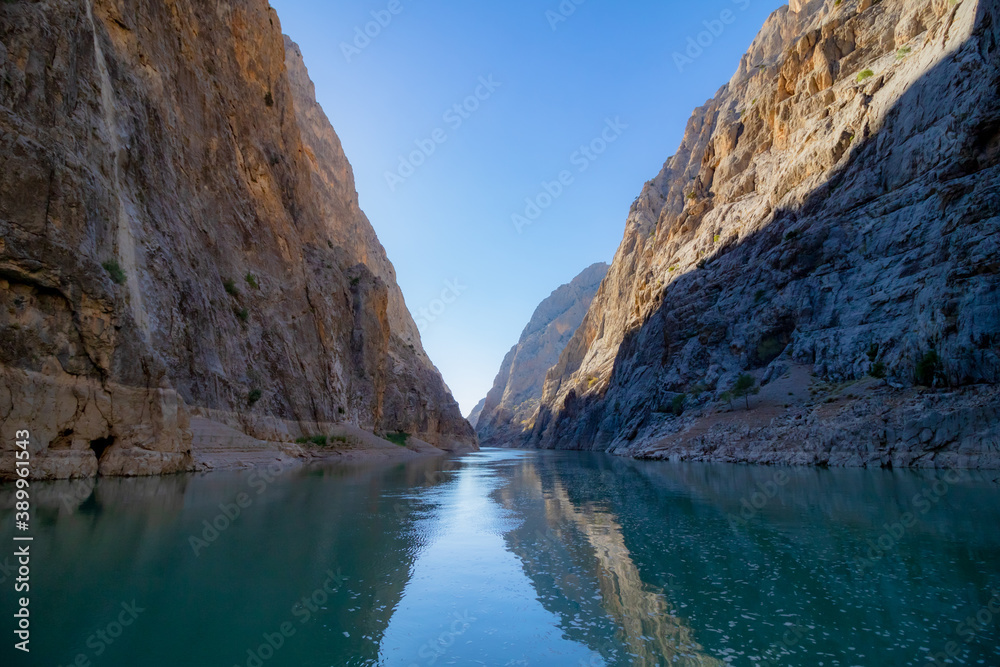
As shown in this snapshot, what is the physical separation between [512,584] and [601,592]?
1.09m

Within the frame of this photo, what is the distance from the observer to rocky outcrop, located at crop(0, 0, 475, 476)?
48.8 ft

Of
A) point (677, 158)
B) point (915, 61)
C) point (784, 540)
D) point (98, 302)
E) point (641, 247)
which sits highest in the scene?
point (677, 158)

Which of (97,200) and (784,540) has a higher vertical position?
(97,200)

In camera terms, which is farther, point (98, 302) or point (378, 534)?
point (98, 302)

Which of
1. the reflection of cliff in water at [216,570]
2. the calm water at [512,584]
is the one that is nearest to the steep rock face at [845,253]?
the calm water at [512,584]

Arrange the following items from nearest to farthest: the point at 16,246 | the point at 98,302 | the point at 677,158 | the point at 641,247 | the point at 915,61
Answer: the point at 16,246
the point at 98,302
the point at 915,61
the point at 641,247
the point at 677,158

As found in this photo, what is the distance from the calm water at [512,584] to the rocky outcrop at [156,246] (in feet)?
18.5

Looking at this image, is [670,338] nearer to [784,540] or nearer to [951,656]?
[784,540]

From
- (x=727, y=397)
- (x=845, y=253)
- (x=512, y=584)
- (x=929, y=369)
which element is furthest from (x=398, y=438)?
(x=512, y=584)

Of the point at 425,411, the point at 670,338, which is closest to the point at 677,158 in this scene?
the point at 670,338

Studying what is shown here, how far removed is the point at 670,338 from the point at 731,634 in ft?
163

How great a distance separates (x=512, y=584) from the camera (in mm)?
6281

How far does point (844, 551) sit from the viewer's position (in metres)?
7.42

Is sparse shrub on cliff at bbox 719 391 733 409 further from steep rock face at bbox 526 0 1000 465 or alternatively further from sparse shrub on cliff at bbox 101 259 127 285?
sparse shrub on cliff at bbox 101 259 127 285
